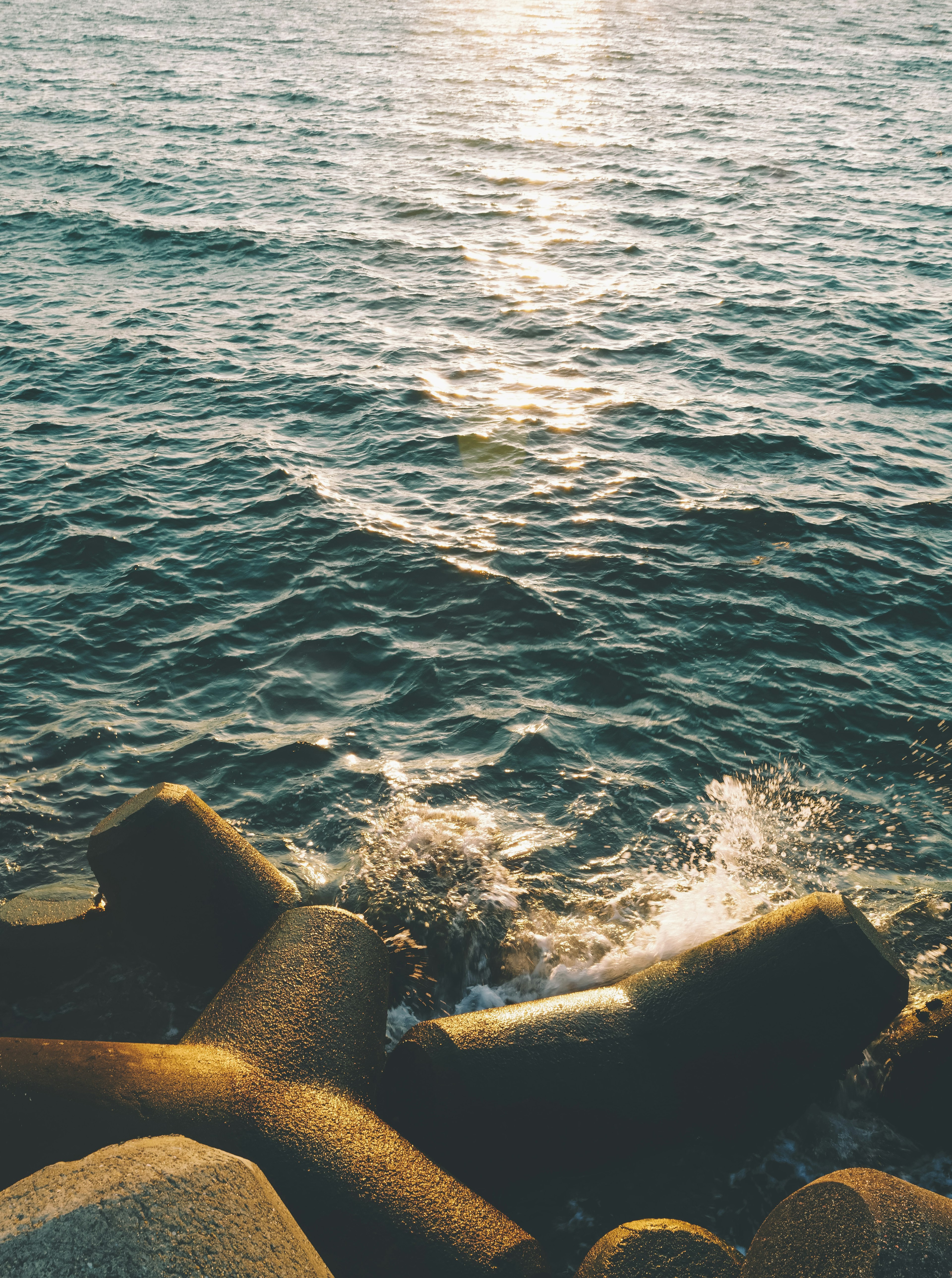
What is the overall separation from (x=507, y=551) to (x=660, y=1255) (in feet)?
32.8

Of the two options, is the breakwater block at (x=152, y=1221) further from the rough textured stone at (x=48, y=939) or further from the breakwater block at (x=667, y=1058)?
the rough textured stone at (x=48, y=939)

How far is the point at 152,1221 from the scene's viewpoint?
378cm

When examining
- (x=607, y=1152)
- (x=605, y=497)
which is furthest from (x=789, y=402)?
(x=607, y=1152)

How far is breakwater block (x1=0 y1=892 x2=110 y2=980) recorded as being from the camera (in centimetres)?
716

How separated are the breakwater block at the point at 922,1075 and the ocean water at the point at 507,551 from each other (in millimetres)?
191

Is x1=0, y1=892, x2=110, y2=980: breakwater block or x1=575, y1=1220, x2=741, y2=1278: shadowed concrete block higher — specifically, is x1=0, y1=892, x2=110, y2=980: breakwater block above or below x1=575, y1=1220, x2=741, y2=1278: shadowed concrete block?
below

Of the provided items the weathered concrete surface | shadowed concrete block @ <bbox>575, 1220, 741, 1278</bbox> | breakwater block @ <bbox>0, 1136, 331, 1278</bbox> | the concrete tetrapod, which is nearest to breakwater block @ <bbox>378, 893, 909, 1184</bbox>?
the weathered concrete surface

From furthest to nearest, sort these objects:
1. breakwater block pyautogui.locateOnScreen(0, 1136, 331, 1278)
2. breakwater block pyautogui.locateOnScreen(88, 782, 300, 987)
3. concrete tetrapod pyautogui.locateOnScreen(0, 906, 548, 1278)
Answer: breakwater block pyautogui.locateOnScreen(88, 782, 300, 987) → concrete tetrapod pyautogui.locateOnScreen(0, 906, 548, 1278) → breakwater block pyautogui.locateOnScreen(0, 1136, 331, 1278)

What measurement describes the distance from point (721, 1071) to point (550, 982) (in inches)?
75.6

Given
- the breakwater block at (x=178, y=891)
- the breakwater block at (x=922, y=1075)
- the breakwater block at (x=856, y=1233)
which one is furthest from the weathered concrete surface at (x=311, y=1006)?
the breakwater block at (x=922, y=1075)

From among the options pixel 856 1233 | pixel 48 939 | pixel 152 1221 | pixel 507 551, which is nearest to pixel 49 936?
pixel 48 939

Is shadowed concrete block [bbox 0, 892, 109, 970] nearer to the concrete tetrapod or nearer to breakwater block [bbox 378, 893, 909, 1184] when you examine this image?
the concrete tetrapod

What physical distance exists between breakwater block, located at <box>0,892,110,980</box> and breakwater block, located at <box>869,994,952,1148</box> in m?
6.13

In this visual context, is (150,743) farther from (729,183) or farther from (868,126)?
(868,126)
